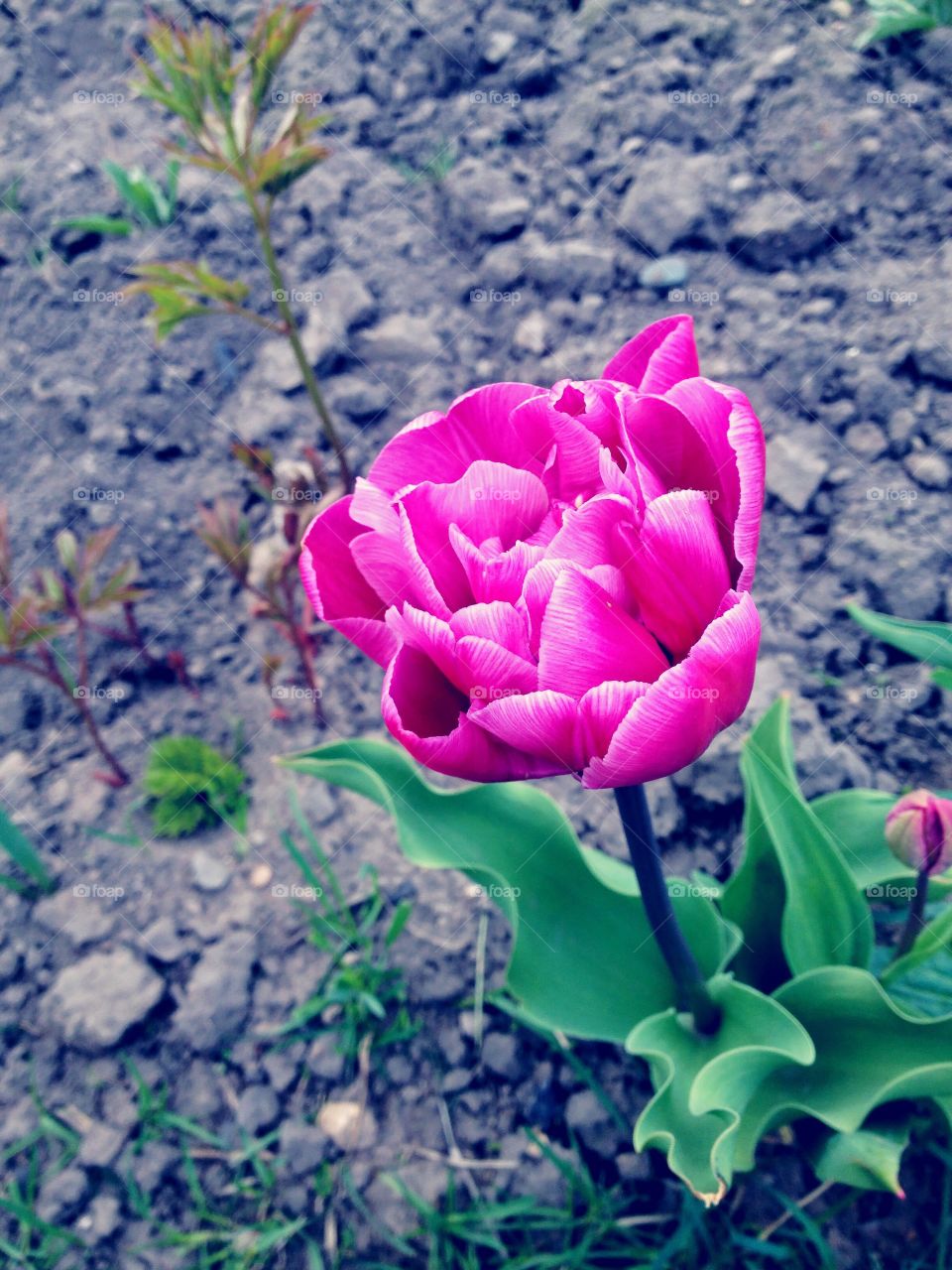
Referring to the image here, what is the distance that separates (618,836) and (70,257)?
8.65 ft

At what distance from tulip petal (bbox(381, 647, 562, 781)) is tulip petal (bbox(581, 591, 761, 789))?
93 millimetres

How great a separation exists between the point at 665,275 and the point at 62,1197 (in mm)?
2626

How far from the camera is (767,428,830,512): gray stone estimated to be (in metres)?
2.22

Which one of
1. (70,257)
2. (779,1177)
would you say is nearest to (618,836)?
(779,1177)

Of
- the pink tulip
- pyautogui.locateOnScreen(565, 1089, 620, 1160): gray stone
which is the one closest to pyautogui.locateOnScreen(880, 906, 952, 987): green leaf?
pyautogui.locateOnScreen(565, 1089, 620, 1160): gray stone

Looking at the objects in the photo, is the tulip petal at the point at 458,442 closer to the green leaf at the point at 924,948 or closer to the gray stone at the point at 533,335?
the green leaf at the point at 924,948

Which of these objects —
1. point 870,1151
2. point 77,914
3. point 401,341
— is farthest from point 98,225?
point 870,1151

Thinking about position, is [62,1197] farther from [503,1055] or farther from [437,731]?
[437,731]

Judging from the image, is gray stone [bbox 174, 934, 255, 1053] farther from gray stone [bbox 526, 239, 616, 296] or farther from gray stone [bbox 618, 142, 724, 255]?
gray stone [bbox 618, 142, 724, 255]

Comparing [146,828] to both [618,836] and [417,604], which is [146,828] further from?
[417,604]

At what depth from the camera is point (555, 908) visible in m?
1.50

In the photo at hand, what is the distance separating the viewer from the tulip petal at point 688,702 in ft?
2.90

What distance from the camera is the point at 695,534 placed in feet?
3.11

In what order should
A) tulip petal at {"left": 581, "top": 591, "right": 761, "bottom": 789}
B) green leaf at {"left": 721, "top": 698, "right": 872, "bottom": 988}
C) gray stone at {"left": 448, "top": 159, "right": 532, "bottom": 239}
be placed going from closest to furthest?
tulip petal at {"left": 581, "top": 591, "right": 761, "bottom": 789} → green leaf at {"left": 721, "top": 698, "right": 872, "bottom": 988} → gray stone at {"left": 448, "top": 159, "right": 532, "bottom": 239}
